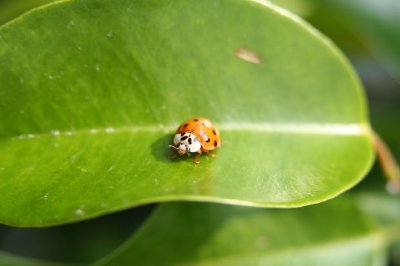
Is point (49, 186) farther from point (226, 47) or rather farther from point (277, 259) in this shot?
point (277, 259)

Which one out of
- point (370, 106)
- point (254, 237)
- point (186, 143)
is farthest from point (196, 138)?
point (370, 106)

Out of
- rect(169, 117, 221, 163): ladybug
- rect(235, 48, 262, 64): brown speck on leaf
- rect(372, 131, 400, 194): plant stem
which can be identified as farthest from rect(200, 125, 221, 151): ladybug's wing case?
rect(372, 131, 400, 194): plant stem

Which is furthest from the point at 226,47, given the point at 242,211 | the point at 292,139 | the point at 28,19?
the point at 242,211

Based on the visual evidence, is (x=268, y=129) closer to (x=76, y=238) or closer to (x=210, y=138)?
(x=210, y=138)

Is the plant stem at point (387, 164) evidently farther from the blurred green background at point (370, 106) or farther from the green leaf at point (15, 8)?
the green leaf at point (15, 8)

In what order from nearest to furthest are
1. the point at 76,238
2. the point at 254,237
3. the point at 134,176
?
the point at 134,176, the point at 254,237, the point at 76,238

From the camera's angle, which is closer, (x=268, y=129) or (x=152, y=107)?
(x=152, y=107)

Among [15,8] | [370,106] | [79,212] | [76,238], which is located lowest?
[79,212]

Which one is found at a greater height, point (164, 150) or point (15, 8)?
point (15, 8)
